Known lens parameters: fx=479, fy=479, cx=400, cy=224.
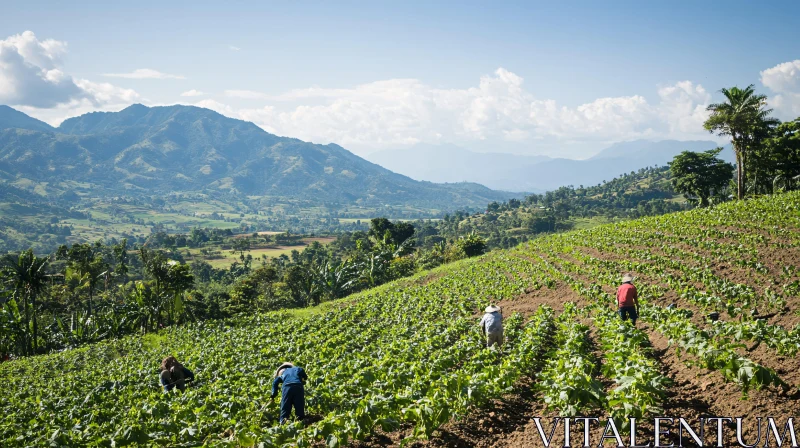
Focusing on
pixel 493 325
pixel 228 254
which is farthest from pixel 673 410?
pixel 228 254

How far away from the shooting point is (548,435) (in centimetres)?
744

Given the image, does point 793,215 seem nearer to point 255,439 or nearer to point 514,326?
point 514,326

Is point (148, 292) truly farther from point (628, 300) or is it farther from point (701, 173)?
point (701, 173)

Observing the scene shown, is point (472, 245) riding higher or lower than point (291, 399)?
lower

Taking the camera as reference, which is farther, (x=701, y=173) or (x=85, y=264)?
(x=701, y=173)

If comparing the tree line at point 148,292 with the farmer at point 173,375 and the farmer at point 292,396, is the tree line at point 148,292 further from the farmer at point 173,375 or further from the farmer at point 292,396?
the farmer at point 292,396

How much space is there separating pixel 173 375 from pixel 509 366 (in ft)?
29.3

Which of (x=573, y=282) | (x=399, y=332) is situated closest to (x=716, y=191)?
(x=573, y=282)

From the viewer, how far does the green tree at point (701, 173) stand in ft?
190

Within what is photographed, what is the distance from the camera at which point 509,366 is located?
9.51 meters

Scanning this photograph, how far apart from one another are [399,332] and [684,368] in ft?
32.4

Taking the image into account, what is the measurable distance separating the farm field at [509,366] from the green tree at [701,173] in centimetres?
3248

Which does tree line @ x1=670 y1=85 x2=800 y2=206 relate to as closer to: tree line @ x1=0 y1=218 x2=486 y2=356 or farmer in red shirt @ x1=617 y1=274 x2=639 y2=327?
tree line @ x1=0 y1=218 x2=486 y2=356

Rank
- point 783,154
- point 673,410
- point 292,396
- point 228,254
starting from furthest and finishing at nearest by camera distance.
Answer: point 228,254 → point 783,154 → point 292,396 → point 673,410
